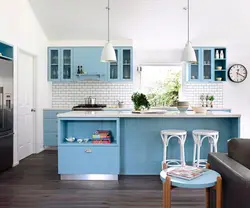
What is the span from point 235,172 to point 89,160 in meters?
2.58

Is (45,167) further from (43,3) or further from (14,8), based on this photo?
(43,3)

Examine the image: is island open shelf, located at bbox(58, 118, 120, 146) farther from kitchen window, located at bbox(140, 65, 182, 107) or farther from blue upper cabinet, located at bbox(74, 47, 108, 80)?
kitchen window, located at bbox(140, 65, 182, 107)

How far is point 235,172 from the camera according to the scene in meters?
2.00

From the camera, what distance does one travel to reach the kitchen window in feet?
23.8

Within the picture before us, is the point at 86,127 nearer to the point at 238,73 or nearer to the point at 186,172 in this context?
the point at 186,172

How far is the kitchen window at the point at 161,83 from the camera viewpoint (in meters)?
7.25

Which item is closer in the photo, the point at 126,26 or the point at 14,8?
the point at 14,8

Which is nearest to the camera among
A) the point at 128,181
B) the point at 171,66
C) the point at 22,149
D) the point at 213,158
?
the point at 213,158

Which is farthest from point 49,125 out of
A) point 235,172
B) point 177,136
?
point 235,172

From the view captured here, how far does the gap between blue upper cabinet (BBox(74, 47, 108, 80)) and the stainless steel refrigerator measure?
218 centimetres

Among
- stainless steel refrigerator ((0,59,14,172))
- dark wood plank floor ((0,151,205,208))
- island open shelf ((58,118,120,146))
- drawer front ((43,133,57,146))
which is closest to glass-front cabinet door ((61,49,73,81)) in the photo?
drawer front ((43,133,57,146))

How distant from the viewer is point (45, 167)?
16.3ft

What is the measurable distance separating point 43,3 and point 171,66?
11.3ft

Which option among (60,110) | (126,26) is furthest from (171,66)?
(60,110)
